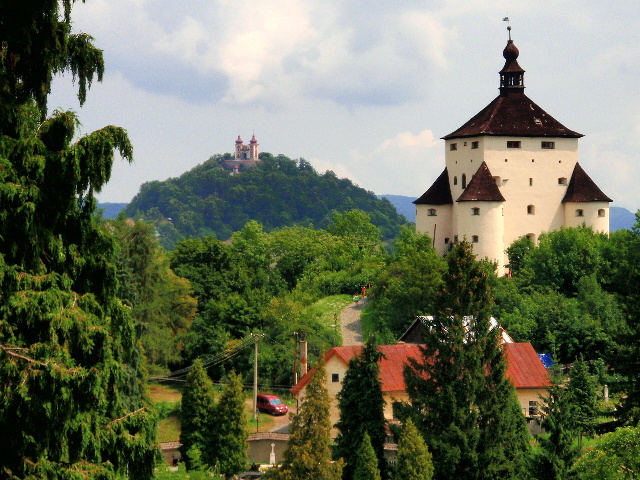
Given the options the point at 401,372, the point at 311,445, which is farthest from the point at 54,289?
the point at 401,372

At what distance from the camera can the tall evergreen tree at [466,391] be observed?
3291 centimetres

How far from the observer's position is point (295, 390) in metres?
45.2

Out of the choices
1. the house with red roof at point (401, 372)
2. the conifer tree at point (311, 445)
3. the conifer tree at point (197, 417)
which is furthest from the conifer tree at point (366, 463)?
the house with red roof at point (401, 372)

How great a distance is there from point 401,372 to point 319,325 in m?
13.0

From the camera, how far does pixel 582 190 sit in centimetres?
6075

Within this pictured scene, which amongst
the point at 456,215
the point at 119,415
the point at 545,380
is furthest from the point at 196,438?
the point at 456,215

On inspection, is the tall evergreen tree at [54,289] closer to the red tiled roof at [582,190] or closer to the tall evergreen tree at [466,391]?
the tall evergreen tree at [466,391]

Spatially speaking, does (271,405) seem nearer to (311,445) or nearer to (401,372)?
(401,372)

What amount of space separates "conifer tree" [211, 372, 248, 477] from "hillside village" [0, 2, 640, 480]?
68 mm

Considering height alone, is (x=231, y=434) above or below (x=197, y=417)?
below

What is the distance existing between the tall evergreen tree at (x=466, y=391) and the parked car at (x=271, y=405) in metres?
13.4

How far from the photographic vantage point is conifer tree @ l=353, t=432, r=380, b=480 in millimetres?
31453

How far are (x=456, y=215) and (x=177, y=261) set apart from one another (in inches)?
623

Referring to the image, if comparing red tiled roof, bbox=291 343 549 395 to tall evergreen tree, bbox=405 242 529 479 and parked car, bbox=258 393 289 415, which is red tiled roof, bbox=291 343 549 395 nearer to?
parked car, bbox=258 393 289 415
